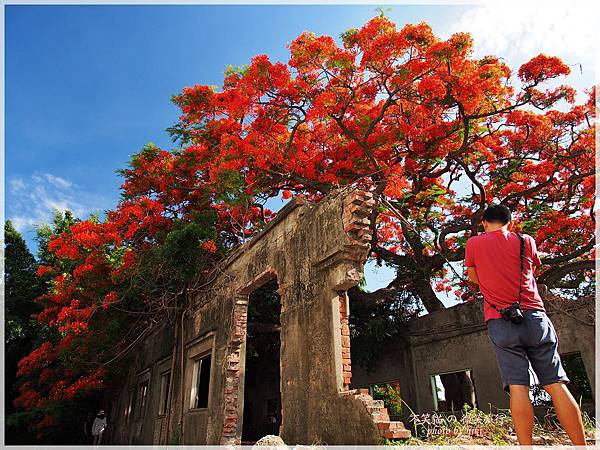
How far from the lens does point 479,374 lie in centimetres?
869

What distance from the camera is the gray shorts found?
8.12ft

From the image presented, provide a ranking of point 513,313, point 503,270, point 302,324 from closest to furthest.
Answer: point 513,313
point 503,270
point 302,324

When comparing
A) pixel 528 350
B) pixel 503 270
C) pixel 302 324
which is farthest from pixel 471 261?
pixel 302 324

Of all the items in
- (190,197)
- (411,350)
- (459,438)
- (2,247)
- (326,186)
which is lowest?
(459,438)

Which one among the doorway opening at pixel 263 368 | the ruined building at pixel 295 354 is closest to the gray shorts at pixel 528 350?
the ruined building at pixel 295 354

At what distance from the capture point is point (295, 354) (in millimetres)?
5234

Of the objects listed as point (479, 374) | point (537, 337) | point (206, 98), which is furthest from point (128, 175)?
point (537, 337)

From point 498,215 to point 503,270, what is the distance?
1.40 ft

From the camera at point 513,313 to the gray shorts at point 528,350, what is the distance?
4cm

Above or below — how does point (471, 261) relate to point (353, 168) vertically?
below

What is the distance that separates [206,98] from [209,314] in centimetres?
536

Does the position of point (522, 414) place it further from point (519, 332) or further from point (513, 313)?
point (513, 313)

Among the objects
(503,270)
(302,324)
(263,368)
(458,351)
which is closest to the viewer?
(503,270)

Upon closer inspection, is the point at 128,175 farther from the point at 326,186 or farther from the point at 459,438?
the point at 459,438
